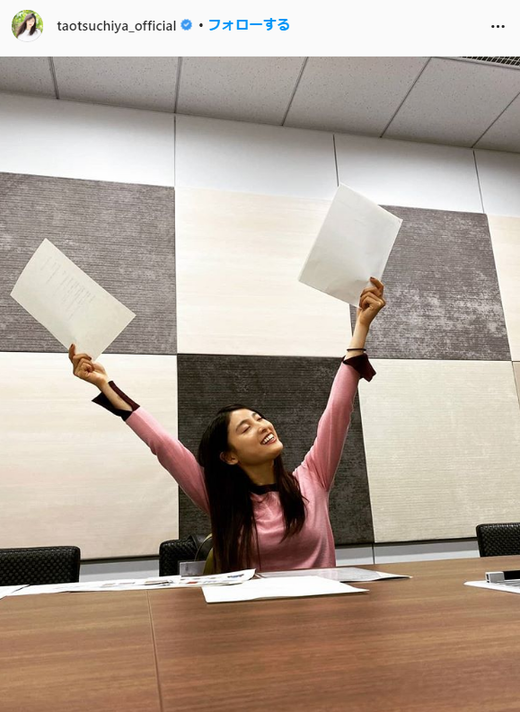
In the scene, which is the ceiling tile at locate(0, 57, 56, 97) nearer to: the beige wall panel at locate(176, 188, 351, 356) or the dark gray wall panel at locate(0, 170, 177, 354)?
the dark gray wall panel at locate(0, 170, 177, 354)

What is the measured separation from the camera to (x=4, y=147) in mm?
2672

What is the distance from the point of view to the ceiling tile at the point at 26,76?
102 inches

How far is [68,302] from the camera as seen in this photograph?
5.17ft

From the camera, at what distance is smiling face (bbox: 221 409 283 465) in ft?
5.34

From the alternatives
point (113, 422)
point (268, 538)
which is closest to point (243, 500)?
point (268, 538)

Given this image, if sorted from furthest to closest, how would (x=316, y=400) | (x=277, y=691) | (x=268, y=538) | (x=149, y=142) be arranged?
(x=149, y=142) < (x=316, y=400) < (x=268, y=538) < (x=277, y=691)

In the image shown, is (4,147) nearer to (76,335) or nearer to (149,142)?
(149,142)

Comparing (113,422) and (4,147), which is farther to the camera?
(4,147)

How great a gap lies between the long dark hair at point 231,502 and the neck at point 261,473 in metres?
0.02

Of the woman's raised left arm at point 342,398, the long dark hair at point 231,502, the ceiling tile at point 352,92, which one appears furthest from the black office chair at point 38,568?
the ceiling tile at point 352,92

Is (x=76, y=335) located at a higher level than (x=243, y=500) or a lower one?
higher

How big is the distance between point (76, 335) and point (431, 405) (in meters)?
1.86
